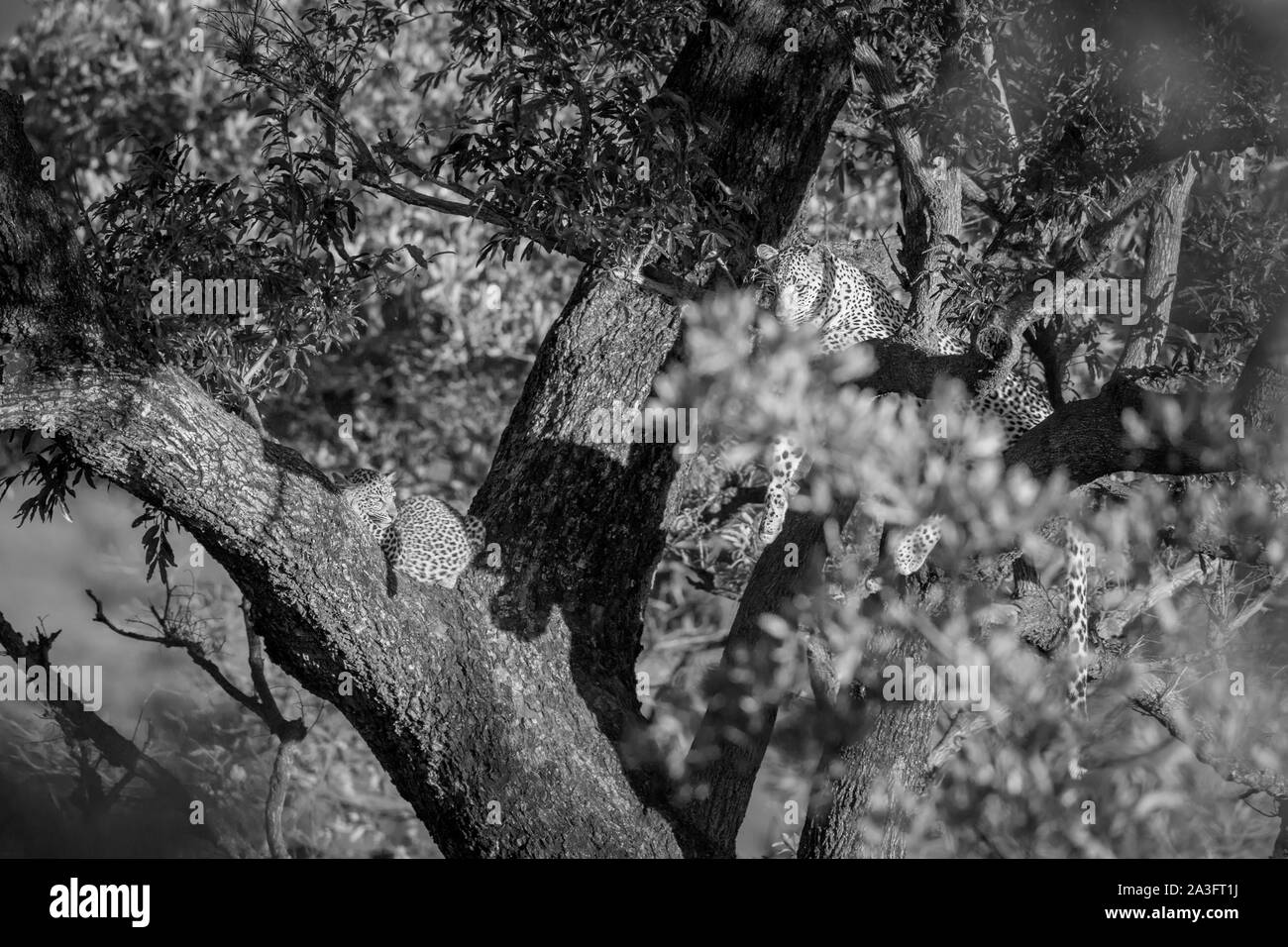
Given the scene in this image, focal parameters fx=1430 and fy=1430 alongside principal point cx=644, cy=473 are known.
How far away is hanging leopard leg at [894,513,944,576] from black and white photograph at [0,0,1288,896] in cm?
Result: 3

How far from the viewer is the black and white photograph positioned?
4.25 metres

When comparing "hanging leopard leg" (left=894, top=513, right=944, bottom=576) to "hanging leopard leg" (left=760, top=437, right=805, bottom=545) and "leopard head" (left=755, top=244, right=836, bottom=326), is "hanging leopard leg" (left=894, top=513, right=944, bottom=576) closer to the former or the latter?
"hanging leopard leg" (left=760, top=437, right=805, bottom=545)

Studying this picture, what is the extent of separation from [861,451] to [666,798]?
2291mm

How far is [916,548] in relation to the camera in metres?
5.64

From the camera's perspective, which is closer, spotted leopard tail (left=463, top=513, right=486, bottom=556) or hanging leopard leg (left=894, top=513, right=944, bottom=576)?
spotted leopard tail (left=463, top=513, right=486, bottom=556)

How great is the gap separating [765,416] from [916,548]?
202cm

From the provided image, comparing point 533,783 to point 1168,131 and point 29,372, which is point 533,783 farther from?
point 1168,131

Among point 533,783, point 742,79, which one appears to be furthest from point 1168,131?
point 533,783

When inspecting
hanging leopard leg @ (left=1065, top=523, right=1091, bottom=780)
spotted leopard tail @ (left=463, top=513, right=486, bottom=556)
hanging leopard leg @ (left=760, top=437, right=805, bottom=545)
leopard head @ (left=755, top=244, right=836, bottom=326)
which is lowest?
hanging leopard leg @ (left=1065, top=523, right=1091, bottom=780)

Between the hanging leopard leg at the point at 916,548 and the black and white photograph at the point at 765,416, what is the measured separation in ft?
0.10

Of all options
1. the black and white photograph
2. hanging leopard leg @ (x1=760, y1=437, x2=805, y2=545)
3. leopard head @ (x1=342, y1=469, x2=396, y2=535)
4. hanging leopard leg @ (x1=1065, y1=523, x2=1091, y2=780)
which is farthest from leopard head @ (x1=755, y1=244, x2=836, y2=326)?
leopard head @ (x1=342, y1=469, x2=396, y2=535)

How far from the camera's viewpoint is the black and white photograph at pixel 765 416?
4254 mm

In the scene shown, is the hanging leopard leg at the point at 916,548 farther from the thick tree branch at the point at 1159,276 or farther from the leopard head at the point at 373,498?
the leopard head at the point at 373,498

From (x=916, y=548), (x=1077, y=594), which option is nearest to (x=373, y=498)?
(x=916, y=548)
